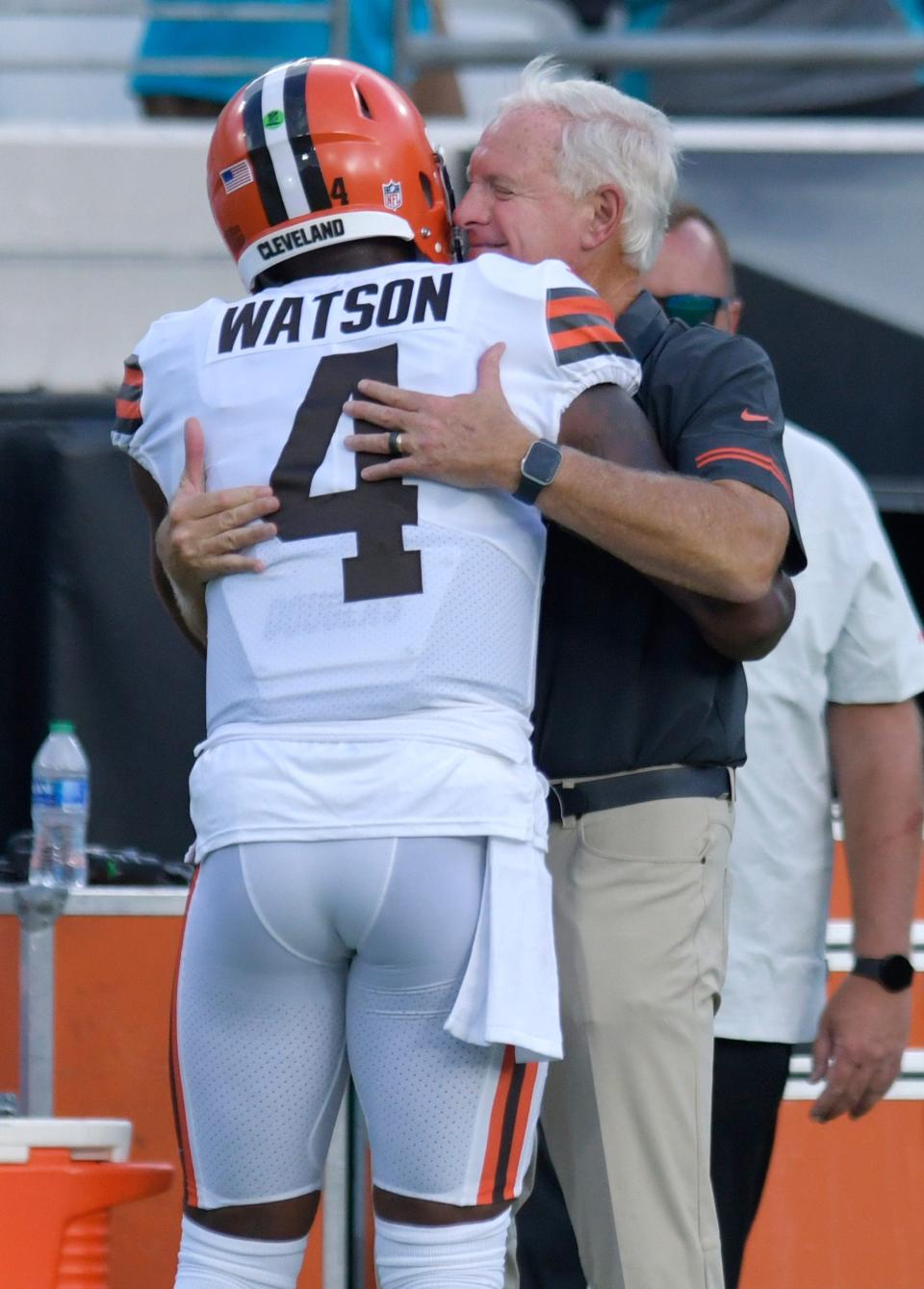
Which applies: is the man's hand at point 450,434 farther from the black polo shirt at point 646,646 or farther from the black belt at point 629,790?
the black belt at point 629,790

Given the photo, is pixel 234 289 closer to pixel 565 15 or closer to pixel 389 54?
pixel 389 54

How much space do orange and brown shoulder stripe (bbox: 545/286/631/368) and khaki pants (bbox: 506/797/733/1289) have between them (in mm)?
568

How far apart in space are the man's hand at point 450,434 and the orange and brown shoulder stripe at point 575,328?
2.6 inches

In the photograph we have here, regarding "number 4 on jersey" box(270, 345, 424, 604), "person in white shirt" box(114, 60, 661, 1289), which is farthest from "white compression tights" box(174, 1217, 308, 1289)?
"number 4 on jersey" box(270, 345, 424, 604)

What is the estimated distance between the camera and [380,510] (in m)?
2.05

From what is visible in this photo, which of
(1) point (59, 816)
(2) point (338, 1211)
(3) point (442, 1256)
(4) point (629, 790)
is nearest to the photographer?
(3) point (442, 1256)

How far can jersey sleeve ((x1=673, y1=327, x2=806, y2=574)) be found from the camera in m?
2.20

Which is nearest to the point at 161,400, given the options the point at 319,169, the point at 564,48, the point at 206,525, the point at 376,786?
the point at 206,525

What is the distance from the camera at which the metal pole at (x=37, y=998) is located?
3.31 meters

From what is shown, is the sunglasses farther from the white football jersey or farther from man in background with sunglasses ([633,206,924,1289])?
the white football jersey

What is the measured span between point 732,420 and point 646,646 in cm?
29

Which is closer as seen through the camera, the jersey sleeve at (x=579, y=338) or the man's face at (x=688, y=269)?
the jersey sleeve at (x=579, y=338)

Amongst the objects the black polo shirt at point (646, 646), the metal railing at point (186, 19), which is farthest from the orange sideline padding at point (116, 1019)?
the metal railing at point (186, 19)

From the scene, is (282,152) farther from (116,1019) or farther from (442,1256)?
(116,1019)
